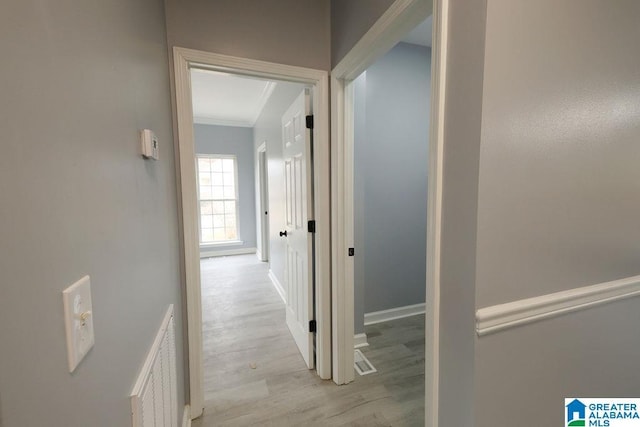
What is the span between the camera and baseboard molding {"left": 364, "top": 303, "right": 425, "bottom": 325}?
2787 mm

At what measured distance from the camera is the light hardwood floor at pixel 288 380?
167 centimetres

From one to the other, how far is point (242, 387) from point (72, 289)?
6.02ft

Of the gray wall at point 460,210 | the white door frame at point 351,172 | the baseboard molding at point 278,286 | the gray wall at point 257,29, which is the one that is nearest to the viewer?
the gray wall at point 460,210

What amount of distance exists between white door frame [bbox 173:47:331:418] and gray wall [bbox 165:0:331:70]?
0.23ft

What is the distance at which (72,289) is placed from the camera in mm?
453

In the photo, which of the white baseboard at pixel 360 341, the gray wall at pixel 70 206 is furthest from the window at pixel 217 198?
the gray wall at pixel 70 206

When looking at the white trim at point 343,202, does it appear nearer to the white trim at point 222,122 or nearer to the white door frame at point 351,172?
the white door frame at point 351,172

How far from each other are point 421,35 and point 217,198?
4575 millimetres

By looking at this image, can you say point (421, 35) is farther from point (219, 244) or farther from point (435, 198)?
point (219, 244)

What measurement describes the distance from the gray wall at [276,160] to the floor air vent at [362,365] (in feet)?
4.40

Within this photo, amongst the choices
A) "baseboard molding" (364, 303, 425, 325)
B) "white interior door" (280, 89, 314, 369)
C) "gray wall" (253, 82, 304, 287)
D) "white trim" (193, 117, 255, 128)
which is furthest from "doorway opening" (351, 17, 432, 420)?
"white trim" (193, 117, 255, 128)

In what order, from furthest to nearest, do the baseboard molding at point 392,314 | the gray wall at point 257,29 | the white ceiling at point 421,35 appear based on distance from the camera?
the baseboard molding at point 392,314 < the white ceiling at point 421,35 < the gray wall at point 257,29

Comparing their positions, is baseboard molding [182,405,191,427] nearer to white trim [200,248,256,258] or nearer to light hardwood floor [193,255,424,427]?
light hardwood floor [193,255,424,427]

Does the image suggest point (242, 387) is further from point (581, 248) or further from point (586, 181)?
point (586, 181)
